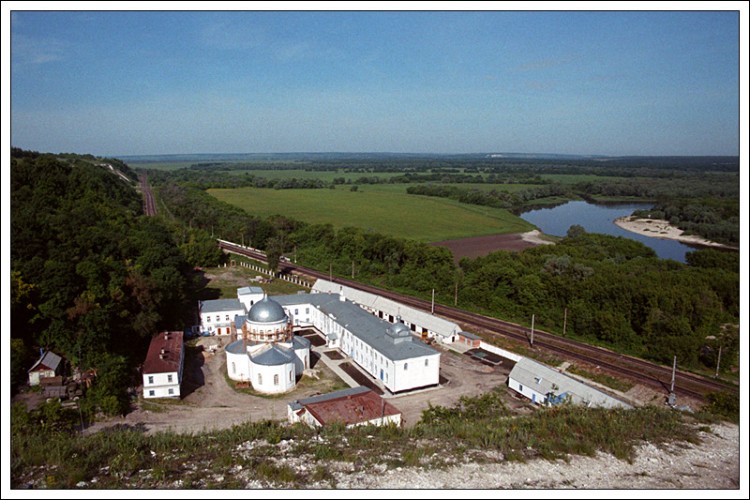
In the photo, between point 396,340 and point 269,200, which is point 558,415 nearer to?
point 396,340

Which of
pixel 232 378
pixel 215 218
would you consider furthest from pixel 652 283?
pixel 215 218

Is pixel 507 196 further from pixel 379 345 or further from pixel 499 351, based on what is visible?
pixel 379 345

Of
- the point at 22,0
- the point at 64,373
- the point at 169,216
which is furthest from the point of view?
the point at 169,216

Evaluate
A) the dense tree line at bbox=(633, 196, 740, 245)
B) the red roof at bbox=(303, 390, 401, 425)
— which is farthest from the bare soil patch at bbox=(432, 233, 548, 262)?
the red roof at bbox=(303, 390, 401, 425)

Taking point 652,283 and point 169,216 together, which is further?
point 169,216

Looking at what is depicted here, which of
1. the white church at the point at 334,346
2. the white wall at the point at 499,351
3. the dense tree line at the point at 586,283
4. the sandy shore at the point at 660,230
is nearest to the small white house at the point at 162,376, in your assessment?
the white church at the point at 334,346

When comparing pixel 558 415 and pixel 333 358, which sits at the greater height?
pixel 558 415
